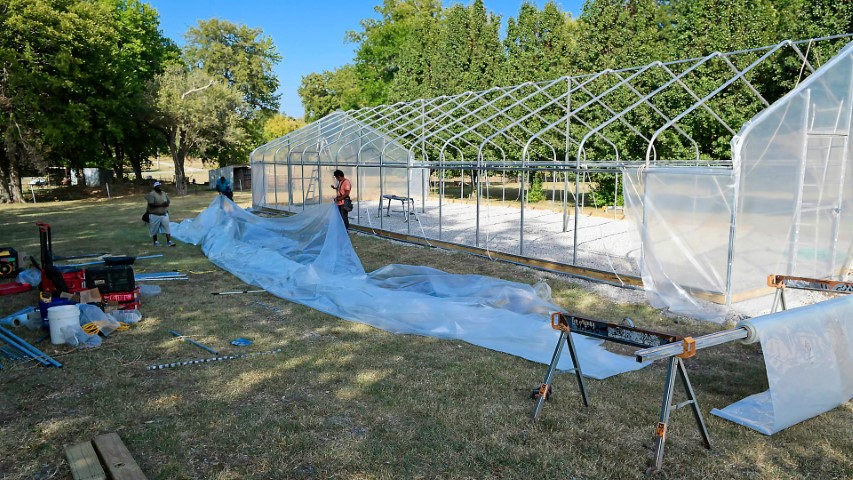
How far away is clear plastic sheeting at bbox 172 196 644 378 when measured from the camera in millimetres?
5320

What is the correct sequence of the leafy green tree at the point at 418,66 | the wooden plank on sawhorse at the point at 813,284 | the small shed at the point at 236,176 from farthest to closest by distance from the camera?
the small shed at the point at 236,176, the leafy green tree at the point at 418,66, the wooden plank on sawhorse at the point at 813,284

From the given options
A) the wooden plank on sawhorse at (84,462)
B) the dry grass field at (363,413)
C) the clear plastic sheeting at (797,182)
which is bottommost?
the dry grass field at (363,413)

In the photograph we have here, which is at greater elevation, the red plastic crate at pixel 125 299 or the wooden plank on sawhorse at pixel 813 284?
the wooden plank on sawhorse at pixel 813 284

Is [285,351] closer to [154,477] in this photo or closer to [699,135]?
[154,477]

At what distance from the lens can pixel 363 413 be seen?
4.05m

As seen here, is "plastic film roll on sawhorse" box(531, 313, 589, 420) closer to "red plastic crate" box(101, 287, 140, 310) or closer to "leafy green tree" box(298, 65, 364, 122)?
"red plastic crate" box(101, 287, 140, 310)

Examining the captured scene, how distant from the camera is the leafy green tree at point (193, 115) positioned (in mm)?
26983

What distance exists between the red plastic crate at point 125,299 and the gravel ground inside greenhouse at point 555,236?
557 cm

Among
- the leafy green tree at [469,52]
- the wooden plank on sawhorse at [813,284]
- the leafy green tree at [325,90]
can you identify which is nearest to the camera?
the wooden plank on sawhorse at [813,284]

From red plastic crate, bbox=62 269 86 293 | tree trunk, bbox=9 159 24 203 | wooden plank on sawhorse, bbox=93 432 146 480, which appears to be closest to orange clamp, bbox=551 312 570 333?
wooden plank on sawhorse, bbox=93 432 146 480

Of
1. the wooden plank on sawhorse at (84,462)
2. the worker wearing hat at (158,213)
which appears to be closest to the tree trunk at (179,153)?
the worker wearing hat at (158,213)

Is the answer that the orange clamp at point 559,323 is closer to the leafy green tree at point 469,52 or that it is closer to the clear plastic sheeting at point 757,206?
the clear plastic sheeting at point 757,206

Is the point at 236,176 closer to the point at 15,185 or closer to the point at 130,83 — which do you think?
the point at 130,83

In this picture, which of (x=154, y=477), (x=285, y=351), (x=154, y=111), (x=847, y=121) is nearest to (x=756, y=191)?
(x=847, y=121)
